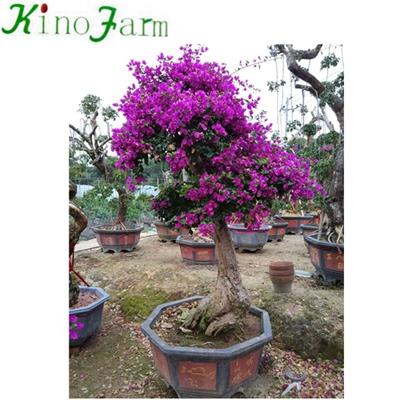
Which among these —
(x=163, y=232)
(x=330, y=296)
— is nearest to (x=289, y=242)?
(x=163, y=232)

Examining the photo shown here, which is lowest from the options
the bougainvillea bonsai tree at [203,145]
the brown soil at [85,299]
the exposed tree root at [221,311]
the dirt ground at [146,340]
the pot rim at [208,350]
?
the dirt ground at [146,340]

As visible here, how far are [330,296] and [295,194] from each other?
1720 millimetres

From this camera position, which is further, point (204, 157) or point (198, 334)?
point (198, 334)

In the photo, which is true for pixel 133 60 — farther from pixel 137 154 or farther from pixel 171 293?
pixel 171 293

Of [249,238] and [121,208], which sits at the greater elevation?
[121,208]

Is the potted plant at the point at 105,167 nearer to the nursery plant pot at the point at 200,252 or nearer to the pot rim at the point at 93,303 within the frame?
the nursery plant pot at the point at 200,252

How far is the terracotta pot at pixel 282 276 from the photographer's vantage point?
2.79m

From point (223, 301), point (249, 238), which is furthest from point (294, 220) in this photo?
point (223, 301)

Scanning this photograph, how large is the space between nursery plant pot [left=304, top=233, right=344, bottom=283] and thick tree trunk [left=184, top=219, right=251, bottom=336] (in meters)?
1.56

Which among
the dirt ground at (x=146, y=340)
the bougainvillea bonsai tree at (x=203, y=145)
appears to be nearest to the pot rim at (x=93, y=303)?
the dirt ground at (x=146, y=340)

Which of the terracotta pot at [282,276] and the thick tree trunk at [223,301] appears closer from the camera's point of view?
the thick tree trunk at [223,301]

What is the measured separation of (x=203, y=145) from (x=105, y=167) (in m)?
3.78

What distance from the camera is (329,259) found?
3221 mm

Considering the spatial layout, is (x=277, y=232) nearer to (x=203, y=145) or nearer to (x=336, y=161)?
(x=336, y=161)
